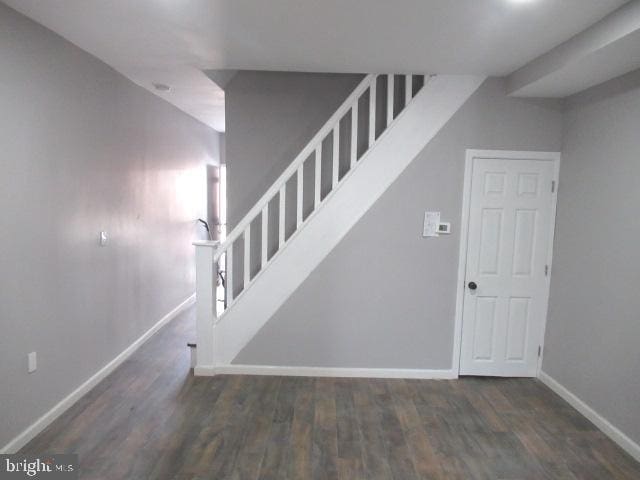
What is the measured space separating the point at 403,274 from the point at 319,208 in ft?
3.07

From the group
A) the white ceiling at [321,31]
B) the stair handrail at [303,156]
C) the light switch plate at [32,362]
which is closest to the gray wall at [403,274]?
the white ceiling at [321,31]

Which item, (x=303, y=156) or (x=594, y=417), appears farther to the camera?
(x=303, y=156)

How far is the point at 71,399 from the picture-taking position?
2922 mm

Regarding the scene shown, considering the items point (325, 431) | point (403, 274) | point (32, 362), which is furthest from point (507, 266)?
point (32, 362)

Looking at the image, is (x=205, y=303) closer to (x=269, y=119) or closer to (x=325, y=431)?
(x=325, y=431)

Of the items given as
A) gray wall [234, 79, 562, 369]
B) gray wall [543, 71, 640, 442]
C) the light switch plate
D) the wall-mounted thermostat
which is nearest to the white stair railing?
gray wall [234, 79, 562, 369]

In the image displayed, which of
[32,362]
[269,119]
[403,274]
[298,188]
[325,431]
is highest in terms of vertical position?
[269,119]

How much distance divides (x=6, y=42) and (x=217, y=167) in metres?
4.71

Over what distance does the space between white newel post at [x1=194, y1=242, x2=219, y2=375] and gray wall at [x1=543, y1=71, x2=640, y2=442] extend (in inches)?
117

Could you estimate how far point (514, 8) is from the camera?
2076 millimetres

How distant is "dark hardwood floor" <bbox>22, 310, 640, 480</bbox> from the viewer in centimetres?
236

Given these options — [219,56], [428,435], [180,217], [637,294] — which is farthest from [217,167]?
[637,294]

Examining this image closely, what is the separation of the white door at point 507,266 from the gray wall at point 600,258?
12cm

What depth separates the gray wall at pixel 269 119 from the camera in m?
3.67
